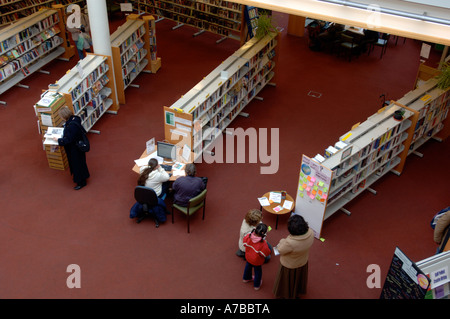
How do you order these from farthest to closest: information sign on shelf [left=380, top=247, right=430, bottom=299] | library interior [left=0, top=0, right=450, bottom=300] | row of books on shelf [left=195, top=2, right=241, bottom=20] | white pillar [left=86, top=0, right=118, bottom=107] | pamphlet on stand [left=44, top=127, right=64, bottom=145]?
row of books on shelf [left=195, top=2, right=241, bottom=20]
white pillar [left=86, top=0, right=118, bottom=107]
pamphlet on stand [left=44, top=127, right=64, bottom=145]
library interior [left=0, top=0, right=450, bottom=300]
information sign on shelf [left=380, top=247, right=430, bottom=299]

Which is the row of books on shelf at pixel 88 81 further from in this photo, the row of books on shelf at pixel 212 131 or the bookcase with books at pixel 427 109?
the bookcase with books at pixel 427 109

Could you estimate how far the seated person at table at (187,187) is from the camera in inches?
295

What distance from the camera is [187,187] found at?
748 cm

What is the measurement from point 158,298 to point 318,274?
2420mm

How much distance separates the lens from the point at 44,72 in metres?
12.0

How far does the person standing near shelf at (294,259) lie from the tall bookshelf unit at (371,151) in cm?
130

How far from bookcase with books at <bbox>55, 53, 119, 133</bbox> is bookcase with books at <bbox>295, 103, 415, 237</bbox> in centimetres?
468

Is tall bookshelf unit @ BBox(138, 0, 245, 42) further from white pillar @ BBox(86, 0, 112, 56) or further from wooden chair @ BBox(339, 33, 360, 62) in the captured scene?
white pillar @ BBox(86, 0, 112, 56)

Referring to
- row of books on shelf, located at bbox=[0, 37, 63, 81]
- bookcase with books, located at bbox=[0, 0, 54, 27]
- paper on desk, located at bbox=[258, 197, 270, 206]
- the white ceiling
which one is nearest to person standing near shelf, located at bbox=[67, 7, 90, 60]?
row of books on shelf, located at bbox=[0, 37, 63, 81]

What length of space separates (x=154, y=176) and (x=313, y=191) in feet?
8.29

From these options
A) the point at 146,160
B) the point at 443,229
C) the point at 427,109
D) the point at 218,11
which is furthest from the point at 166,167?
the point at 218,11

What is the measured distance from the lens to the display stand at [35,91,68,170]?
841cm

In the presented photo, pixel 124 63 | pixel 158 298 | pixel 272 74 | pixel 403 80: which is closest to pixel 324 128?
pixel 272 74

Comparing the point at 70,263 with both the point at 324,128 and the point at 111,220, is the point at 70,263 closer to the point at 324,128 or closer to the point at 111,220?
the point at 111,220
